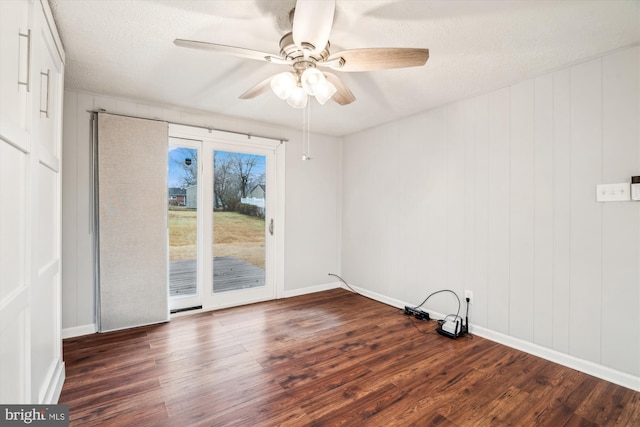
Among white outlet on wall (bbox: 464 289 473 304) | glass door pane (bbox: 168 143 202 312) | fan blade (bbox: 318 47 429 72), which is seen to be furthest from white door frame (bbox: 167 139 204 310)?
white outlet on wall (bbox: 464 289 473 304)

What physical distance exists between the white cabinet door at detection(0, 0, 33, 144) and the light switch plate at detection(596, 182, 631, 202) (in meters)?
3.42

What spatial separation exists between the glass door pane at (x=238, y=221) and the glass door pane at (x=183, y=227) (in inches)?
9.1

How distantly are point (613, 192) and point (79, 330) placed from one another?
4734 millimetres

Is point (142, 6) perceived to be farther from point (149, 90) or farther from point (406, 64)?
point (406, 64)

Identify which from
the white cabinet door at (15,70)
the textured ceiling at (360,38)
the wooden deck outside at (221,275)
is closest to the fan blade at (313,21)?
the textured ceiling at (360,38)

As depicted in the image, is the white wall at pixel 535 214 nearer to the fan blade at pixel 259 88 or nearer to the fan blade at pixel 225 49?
the fan blade at pixel 259 88

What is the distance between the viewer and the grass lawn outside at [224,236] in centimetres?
337

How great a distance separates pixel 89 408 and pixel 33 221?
123 cm

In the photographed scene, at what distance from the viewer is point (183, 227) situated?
134 inches

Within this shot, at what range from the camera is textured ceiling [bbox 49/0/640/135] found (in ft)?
5.36

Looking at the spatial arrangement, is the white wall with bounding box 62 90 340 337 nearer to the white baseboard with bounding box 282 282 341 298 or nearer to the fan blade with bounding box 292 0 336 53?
the white baseboard with bounding box 282 282 341 298

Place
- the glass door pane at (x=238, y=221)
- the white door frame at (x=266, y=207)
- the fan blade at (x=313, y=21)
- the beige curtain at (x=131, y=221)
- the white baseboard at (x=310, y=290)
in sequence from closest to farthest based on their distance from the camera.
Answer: the fan blade at (x=313, y=21)
the beige curtain at (x=131, y=221)
the white door frame at (x=266, y=207)
the glass door pane at (x=238, y=221)
the white baseboard at (x=310, y=290)

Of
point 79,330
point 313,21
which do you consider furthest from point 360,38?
point 79,330

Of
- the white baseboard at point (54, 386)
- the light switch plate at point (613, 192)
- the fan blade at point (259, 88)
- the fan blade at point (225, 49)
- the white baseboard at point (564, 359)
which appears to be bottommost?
the white baseboard at point (564, 359)
